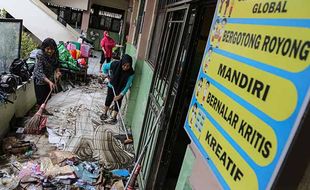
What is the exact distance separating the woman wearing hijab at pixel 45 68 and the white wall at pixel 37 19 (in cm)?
778

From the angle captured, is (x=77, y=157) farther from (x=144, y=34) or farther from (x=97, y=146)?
(x=144, y=34)

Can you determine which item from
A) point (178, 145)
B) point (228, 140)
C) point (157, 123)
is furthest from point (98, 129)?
point (228, 140)

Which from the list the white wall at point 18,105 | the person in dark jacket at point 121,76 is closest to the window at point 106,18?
the white wall at point 18,105

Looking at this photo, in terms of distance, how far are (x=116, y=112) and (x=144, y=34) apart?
196 cm

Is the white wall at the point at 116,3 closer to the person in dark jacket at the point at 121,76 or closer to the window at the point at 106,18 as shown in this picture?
the window at the point at 106,18

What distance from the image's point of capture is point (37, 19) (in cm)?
1208

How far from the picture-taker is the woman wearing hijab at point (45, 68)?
513cm

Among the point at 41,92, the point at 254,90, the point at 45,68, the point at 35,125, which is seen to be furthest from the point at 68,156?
the point at 254,90

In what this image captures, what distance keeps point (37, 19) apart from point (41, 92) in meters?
8.07

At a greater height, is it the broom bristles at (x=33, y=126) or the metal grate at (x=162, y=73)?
the metal grate at (x=162, y=73)

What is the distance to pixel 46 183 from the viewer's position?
3.71 metres

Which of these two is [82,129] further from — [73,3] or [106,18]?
[106,18]

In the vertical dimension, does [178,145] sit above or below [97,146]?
above

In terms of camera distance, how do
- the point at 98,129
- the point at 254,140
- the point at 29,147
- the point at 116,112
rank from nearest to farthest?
the point at 254,140 → the point at 29,147 → the point at 98,129 → the point at 116,112
